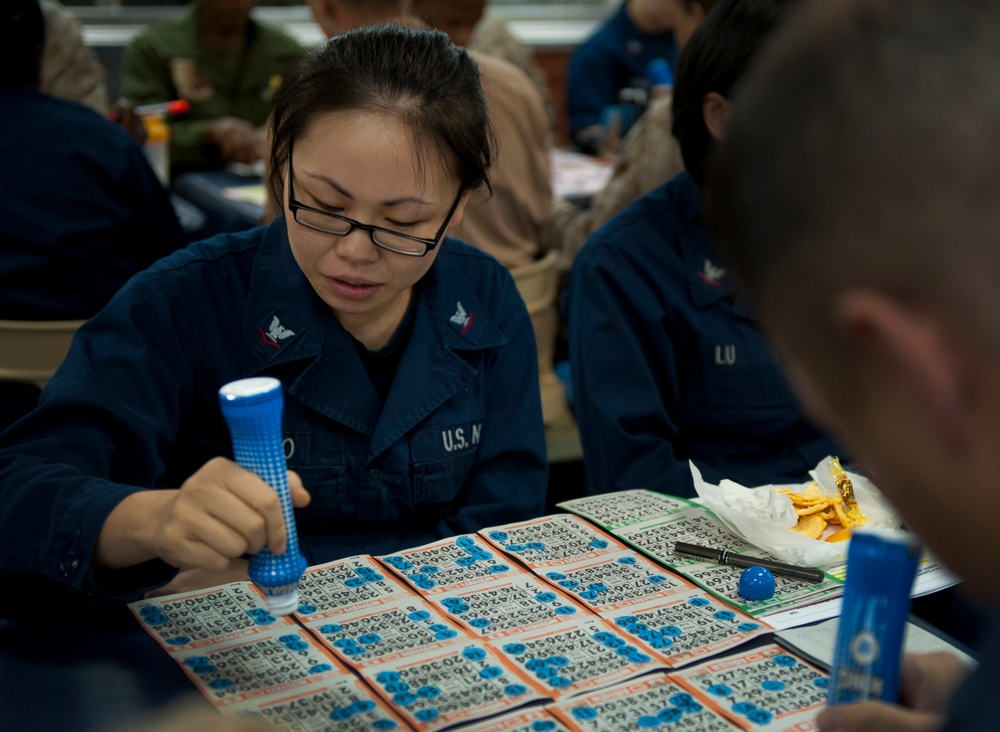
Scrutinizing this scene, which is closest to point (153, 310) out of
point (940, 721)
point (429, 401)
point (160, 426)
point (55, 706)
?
point (160, 426)

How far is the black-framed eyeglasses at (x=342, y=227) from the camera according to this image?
1.38m

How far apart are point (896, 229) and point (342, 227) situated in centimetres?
91

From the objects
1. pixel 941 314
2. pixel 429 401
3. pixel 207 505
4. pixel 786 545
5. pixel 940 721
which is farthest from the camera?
pixel 429 401

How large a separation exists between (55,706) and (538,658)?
17.6 inches

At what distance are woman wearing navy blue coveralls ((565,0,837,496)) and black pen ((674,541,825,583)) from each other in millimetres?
480

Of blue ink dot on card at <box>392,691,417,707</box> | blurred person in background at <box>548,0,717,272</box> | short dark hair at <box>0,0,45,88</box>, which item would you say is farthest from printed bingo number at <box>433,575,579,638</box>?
short dark hair at <box>0,0,45,88</box>

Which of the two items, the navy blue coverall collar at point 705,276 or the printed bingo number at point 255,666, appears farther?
the navy blue coverall collar at point 705,276

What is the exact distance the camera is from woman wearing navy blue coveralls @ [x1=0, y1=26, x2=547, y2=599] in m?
1.33

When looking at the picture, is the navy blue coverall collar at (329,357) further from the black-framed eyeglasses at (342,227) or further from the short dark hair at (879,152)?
the short dark hair at (879,152)

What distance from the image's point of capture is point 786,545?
1277mm

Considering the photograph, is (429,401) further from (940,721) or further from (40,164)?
(40,164)

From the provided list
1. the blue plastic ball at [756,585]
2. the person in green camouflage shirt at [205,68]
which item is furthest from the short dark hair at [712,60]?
the person in green camouflage shirt at [205,68]

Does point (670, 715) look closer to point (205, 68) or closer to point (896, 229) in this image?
point (896, 229)

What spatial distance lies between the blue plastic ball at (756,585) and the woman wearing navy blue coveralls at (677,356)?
572mm
